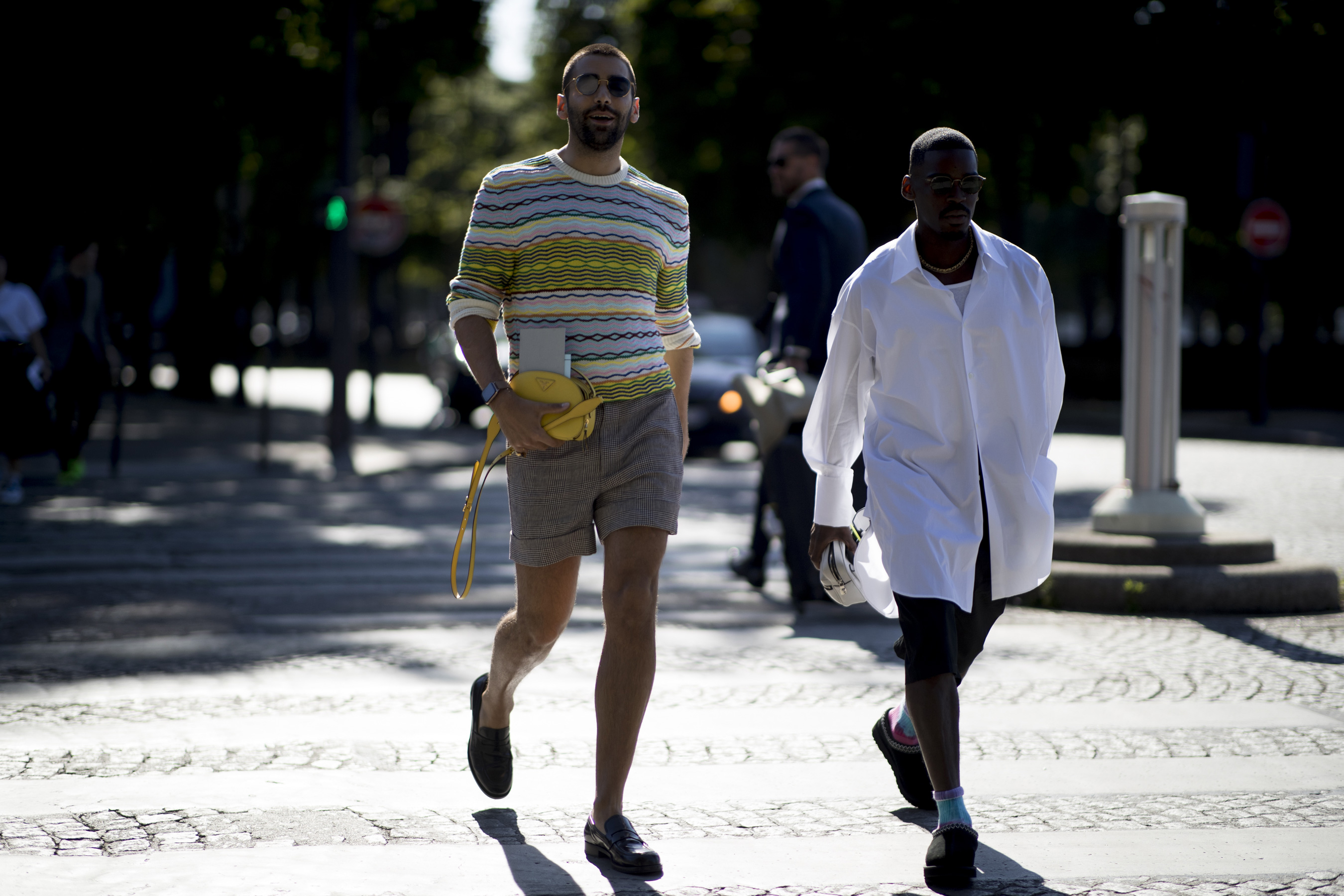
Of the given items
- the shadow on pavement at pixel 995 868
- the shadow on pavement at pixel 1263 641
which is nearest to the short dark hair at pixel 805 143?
the shadow on pavement at pixel 1263 641

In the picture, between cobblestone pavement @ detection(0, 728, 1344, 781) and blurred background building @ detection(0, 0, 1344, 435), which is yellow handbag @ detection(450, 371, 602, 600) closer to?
cobblestone pavement @ detection(0, 728, 1344, 781)

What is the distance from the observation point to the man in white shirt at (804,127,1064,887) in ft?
13.3

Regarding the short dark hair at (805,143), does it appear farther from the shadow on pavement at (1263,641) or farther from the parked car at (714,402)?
the parked car at (714,402)

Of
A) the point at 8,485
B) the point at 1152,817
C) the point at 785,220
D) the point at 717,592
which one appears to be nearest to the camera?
the point at 1152,817

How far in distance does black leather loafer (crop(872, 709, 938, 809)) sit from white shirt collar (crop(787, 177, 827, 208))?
3.60m

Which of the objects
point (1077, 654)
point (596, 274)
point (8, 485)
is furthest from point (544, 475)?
point (8, 485)

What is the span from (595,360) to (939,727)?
1228mm

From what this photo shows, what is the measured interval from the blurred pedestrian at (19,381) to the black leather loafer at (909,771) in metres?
9.46

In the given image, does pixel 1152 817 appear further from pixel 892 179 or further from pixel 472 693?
pixel 892 179

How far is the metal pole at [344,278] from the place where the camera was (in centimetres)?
1669

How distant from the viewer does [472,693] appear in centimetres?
461

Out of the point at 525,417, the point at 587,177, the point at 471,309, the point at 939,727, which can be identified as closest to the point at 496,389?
the point at 525,417

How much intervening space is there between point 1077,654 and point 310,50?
711 inches

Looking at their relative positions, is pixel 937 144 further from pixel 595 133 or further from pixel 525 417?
pixel 525 417
